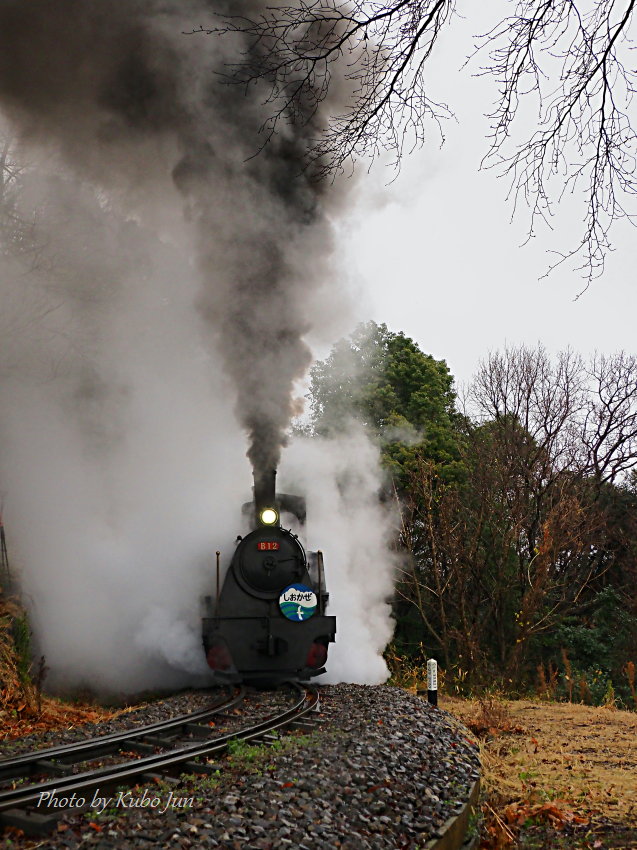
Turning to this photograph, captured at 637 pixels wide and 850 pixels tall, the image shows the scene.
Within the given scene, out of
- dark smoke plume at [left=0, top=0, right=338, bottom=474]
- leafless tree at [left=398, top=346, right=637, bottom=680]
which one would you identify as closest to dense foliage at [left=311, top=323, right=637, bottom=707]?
leafless tree at [left=398, top=346, right=637, bottom=680]

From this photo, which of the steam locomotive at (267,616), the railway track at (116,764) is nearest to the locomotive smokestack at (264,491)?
the steam locomotive at (267,616)

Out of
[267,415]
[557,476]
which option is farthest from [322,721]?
[557,476]

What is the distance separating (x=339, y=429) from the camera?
703 inches

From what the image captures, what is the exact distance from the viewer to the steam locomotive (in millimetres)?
9133

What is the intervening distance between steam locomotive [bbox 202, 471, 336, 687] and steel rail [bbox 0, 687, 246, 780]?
1.80 m

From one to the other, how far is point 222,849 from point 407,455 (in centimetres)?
1465

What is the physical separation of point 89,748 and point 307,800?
2315 mm

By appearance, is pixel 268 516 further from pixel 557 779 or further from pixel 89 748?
pixel 557 779

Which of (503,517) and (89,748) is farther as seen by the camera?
(503,517)

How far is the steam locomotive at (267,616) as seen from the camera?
9133 millimetres

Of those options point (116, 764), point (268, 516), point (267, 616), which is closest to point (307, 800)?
point (116, 764)

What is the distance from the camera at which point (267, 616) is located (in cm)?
921

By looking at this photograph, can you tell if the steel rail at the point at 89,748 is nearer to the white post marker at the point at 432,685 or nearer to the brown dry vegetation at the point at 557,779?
the white post marker at the point at 432,685

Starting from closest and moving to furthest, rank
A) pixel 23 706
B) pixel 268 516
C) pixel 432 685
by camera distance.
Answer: pixel 23 706 → pixel 432 685 → pixel 268 516
